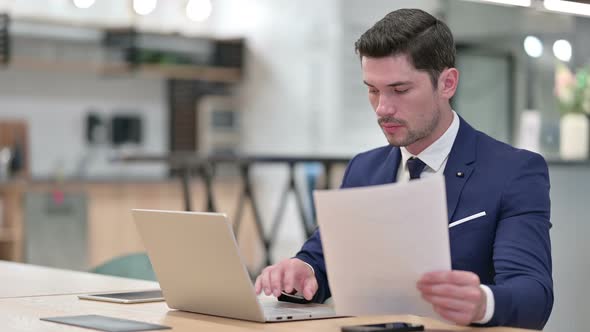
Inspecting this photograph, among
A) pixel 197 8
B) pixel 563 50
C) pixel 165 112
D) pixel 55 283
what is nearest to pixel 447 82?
pixel 55 283

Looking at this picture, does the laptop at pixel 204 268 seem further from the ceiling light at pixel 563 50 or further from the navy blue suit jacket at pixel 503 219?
the ceiling light at pixel 563 50

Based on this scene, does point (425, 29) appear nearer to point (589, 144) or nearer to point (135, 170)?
point (589, 144)

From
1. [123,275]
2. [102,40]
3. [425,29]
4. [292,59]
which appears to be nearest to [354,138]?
[292,59]

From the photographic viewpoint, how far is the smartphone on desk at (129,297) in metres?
2.17

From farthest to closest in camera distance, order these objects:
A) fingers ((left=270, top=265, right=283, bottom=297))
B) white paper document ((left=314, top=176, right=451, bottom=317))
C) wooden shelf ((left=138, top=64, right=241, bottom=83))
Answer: wooden shelf ((left=138, top=64, right=241, bottom=83)) → fingers ((left=270, top=265, right=283, bottom=297)) → white paper document ((left=314, top=176, right=451, bottom=317))

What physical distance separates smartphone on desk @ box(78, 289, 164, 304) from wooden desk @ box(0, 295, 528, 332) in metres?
0.02

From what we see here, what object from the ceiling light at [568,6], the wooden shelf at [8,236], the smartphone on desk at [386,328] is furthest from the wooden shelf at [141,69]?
the smartphone on desk at [386,328]

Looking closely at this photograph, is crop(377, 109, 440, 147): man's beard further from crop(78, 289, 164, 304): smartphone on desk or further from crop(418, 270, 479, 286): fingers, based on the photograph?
crop(78, 289, 164, 304): smartphone on desk

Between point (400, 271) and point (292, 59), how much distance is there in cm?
797

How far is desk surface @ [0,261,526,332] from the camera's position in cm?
177

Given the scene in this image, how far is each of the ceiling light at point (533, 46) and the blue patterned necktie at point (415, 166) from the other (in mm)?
3693

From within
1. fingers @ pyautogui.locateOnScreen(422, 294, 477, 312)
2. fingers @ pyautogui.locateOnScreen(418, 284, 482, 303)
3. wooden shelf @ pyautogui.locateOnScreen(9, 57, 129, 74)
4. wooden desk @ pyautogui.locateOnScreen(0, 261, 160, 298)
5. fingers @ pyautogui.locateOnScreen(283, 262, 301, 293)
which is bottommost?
wooden desk @ pyautogui.locateOnScreen(0, 261, 160, 298)

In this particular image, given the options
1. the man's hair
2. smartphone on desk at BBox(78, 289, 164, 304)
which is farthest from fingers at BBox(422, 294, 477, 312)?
smartphone on desk at BBox(78, 289, 164, 304)

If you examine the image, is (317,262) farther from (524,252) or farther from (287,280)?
(524,252)
